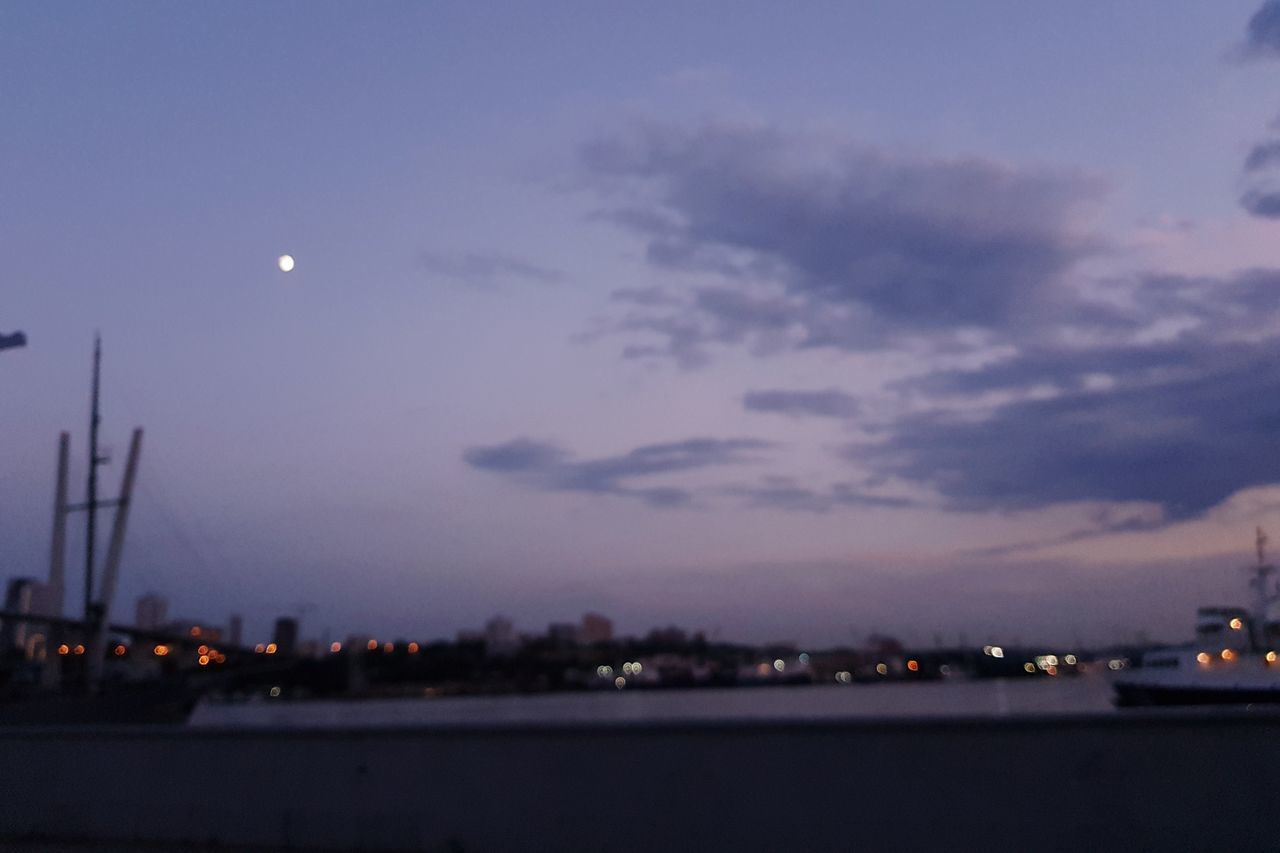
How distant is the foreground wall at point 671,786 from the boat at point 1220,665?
1311 inches

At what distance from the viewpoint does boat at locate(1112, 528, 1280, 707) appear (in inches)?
1695

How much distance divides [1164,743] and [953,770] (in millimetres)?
1668

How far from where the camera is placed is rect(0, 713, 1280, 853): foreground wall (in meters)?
10.1

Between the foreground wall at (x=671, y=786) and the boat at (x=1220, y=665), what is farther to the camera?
the boat at (x=1220, y=665)

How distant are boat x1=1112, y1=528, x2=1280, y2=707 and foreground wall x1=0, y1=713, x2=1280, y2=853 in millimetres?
33292

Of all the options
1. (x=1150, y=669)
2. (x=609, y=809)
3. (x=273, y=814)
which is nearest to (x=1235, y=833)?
(x=609, y=809)

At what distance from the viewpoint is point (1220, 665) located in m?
51.2

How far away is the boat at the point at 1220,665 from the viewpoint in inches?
1695

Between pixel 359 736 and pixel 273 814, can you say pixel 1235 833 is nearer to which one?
pixel 359 736

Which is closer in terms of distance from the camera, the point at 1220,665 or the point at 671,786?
the point at 671,786

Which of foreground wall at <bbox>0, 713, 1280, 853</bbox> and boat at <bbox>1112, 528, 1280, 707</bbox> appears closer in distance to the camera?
foreground wall at <bbox>0, 713, 1280, 853</bbox>

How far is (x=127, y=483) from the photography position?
156ft

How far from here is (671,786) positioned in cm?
1130

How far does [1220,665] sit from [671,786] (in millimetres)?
46508
